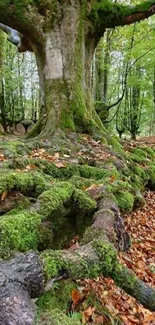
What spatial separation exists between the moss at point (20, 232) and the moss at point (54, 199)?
0.17m

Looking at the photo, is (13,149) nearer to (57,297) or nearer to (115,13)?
(57,297)

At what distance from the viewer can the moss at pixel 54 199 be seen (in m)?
2.78

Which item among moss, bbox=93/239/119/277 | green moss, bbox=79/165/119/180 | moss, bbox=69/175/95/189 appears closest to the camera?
moss, bbox=93/239/119/277

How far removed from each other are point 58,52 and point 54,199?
15.5ft

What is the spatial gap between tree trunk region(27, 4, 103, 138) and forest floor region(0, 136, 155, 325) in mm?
623

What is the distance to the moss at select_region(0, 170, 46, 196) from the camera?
297 centimetres

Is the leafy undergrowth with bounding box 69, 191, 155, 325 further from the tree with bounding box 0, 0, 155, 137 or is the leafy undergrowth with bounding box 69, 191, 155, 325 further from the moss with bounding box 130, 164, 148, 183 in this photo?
the tree with bounding box 0, 0, 155, 137

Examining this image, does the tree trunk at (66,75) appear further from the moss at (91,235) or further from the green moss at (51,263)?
the green moss at (51,263)

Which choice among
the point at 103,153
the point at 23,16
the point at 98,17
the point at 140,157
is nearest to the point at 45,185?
the point at 103,153

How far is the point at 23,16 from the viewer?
6.54 metres

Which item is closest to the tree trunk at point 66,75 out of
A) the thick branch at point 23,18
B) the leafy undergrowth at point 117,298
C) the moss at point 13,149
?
the thick branch at point 23,18

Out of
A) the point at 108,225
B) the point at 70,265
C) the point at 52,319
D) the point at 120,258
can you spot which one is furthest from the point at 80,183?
the point at 52,319

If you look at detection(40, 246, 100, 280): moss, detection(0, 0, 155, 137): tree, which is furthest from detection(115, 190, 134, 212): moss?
detection(0, 0, 155, 137): tree

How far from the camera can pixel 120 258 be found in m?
3.67
